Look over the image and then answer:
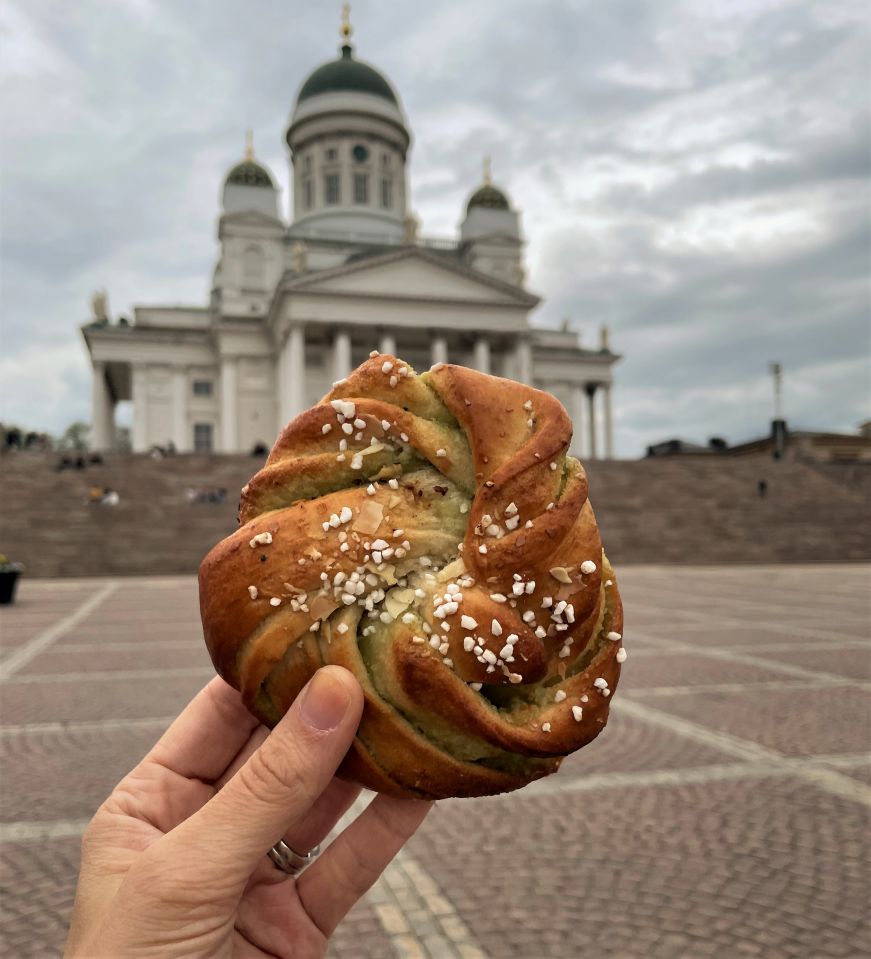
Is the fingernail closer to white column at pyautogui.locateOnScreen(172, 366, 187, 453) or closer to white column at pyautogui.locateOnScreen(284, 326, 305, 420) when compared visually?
white column at pyautogui.locateOnScreen(284, 326, 305, 420)

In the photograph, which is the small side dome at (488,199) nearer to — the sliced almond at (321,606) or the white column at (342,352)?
the white column at (342,352)

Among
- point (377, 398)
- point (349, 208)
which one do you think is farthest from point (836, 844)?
point (349, 208)

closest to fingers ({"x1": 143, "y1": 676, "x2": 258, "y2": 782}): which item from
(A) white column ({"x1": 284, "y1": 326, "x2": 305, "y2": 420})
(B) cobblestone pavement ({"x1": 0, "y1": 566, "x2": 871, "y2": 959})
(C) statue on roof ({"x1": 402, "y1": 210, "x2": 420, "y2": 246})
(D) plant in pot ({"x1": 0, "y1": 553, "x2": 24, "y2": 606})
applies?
(B) cobblestone pavement ({"x1": 0, "y1": 566, "x2": 871, "y2": 959})

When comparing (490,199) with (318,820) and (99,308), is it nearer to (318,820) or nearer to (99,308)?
(99,308)

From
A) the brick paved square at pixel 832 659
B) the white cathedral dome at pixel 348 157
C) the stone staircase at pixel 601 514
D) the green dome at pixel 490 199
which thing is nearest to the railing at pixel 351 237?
Answer: the white cathedral dome at pixel 348 157

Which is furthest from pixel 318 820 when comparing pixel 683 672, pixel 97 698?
pixel 683 672

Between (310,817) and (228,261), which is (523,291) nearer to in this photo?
(228,261)
